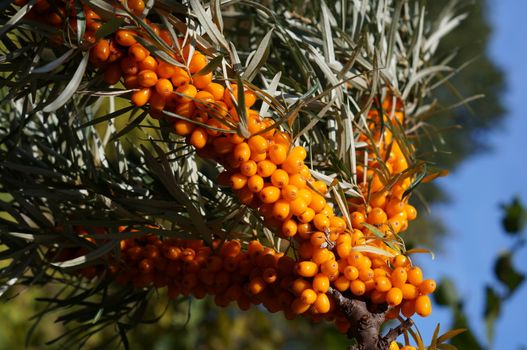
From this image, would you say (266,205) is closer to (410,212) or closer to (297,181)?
(297,181)

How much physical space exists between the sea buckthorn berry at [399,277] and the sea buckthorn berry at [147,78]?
0.18 m

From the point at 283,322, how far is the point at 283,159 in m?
2.07

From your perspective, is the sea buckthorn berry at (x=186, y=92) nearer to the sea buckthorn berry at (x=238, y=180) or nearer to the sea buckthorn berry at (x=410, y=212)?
the sea buckthorn berry at (x=238, y=180)

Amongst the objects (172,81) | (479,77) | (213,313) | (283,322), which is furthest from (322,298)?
(479,77)

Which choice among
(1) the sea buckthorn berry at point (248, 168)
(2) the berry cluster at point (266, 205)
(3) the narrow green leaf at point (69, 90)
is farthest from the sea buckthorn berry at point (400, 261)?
(3) the narrow green leaf at point (69, 90)

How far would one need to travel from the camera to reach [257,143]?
1.17 ft

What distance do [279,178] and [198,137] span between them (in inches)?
2.0

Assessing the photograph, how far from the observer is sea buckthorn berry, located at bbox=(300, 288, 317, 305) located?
14.7 inches

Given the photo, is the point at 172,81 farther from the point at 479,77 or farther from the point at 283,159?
the point at 479,77

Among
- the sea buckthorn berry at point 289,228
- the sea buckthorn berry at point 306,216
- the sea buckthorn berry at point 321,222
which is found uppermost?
the sea buckthorn berry at point 306,216

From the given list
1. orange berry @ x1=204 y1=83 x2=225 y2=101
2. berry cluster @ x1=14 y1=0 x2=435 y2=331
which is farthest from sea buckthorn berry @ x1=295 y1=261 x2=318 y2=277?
orange berry @ x1=204 y1=83 x2=225 y2=101

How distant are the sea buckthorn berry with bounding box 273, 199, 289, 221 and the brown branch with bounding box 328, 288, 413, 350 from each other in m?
0.06

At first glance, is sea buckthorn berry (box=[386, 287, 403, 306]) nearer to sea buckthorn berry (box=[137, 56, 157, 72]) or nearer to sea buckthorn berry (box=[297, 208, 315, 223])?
sea buckthorn berry (box=[297, 208, 315, 223])

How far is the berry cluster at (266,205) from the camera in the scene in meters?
0.35
